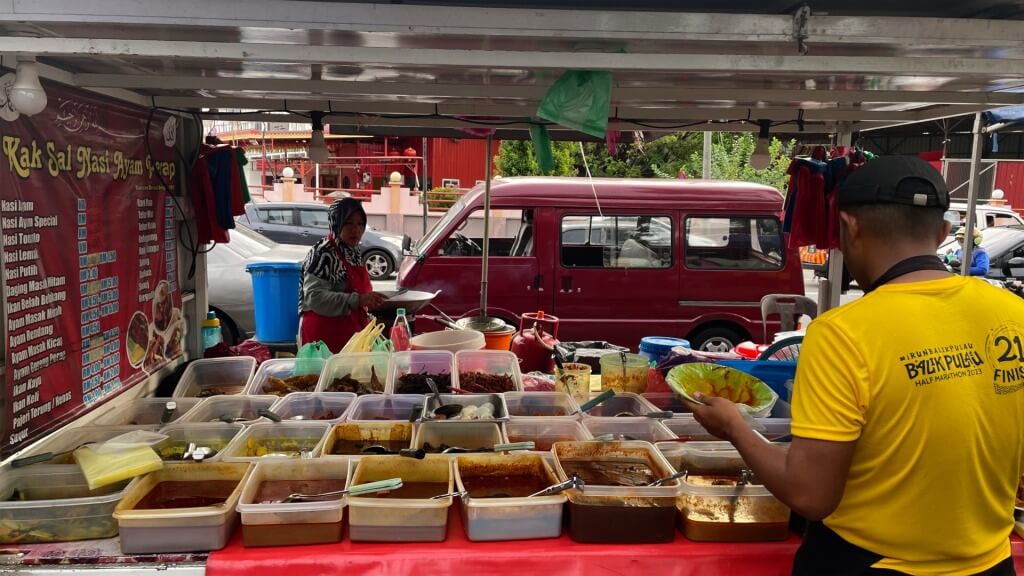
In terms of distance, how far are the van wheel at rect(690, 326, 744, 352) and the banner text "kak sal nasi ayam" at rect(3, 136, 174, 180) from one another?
5.24m

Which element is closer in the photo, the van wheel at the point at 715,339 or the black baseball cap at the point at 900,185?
the black baseball cap at the point at 900,185

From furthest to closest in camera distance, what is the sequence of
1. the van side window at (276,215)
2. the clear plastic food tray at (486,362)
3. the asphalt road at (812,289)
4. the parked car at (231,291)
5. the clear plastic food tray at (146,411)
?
the van side window at (276,215), the asphalt road at (812,289), the parked car at (231,291), the clear plastic food tray at (486,362), the clear plastic food tray at (146,411)

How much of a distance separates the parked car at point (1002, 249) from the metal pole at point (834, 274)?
7.66 meters

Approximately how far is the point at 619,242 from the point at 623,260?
7.5 inches

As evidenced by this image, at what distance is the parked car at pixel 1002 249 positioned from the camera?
36.9 feet

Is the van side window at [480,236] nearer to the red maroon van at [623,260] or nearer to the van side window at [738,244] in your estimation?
the red maroon van at [623,260]

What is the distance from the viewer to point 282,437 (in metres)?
2.57

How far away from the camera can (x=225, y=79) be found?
299cm

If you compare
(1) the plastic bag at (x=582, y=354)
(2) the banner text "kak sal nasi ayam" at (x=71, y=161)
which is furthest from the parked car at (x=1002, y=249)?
(2) the banner text "kak sal nasi ayam" at (x=71, y=161)

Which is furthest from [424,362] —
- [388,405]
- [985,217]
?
[985,217]

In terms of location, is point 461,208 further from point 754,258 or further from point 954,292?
point 954,292

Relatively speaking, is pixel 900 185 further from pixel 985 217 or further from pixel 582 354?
pixel 985 217

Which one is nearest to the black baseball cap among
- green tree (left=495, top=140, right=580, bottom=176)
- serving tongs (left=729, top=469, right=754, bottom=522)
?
Answer: serving tongs (left=729, top=469, right=754, bottom=522)

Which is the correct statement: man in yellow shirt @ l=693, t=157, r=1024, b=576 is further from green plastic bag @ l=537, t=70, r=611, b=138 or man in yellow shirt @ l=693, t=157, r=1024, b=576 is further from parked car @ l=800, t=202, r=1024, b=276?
parked car @ l=800, t=202, r=1024, b=276
